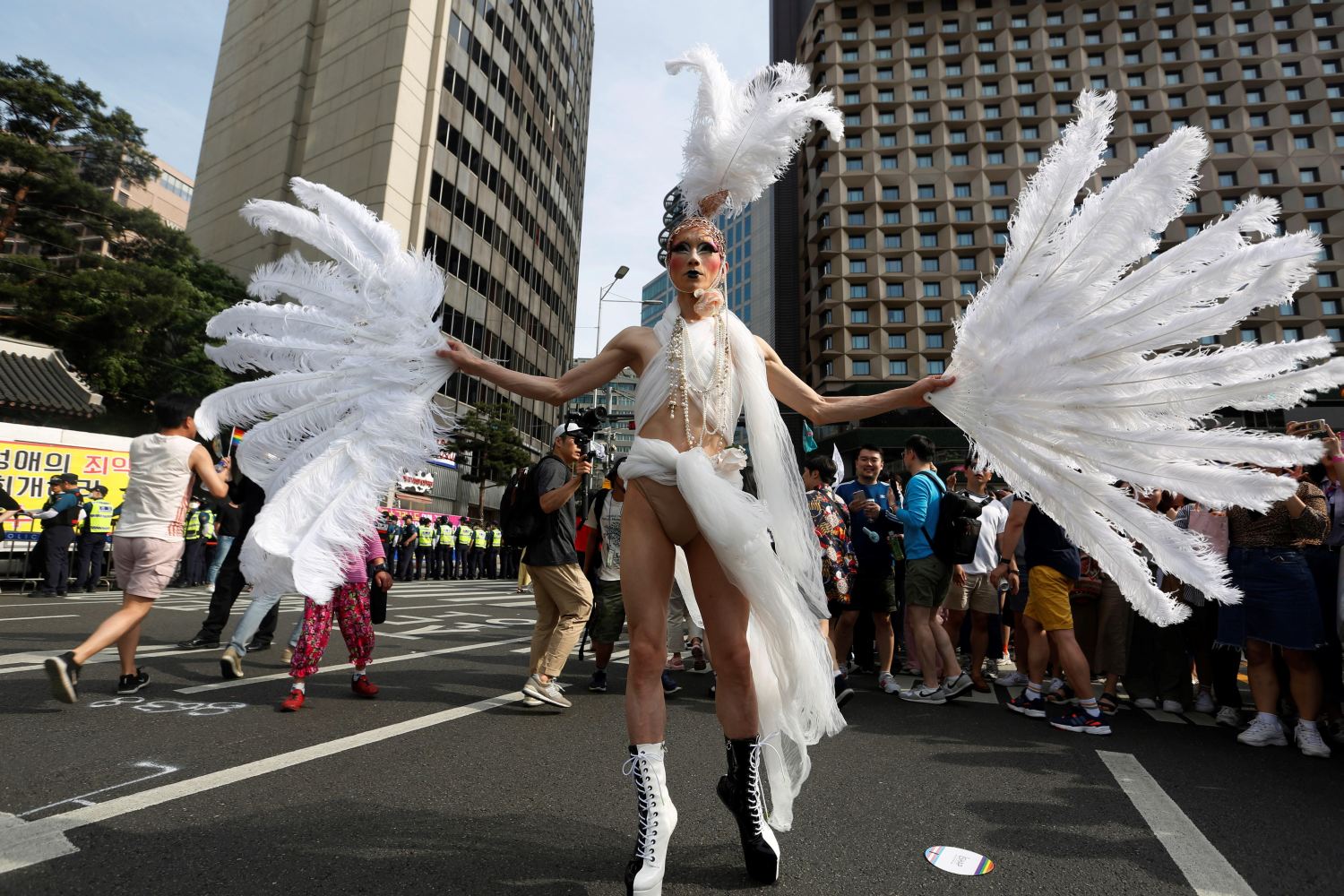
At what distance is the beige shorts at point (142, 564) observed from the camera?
4.54m

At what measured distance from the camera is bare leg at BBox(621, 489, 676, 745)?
2.27m

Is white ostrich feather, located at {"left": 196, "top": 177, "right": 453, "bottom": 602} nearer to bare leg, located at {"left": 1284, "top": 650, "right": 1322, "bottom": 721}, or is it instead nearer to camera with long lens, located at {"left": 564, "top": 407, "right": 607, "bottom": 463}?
camera with long lens, located at {"left": 564, "top": 407, "right": 607, "bottom": 463}

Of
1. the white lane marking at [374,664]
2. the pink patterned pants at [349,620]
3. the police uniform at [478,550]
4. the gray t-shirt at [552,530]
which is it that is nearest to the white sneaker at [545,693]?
the gray t-shirt at [552,530]

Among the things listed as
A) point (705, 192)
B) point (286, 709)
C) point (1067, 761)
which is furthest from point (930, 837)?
point (286, 709)

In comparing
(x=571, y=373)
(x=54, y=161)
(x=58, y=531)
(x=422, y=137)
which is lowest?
(x=58, y=531)

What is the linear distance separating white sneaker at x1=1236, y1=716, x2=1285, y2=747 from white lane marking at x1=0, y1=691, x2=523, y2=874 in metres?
5.24

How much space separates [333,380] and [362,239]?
0.65 metres

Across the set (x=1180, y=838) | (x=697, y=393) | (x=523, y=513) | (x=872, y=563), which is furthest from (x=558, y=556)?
(x=1180, y=838)

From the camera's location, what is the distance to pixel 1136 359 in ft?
8.15

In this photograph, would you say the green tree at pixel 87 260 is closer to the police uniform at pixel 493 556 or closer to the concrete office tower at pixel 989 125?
the police uniform at pixel 493 556

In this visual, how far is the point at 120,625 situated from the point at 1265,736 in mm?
7361

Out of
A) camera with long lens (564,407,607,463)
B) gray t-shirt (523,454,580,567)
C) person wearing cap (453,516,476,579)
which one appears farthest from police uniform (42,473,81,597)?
person wearing cap (453,516,476,579)

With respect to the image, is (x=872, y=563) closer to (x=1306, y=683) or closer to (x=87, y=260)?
(x=1306, y=683)

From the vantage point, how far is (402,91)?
108ft
